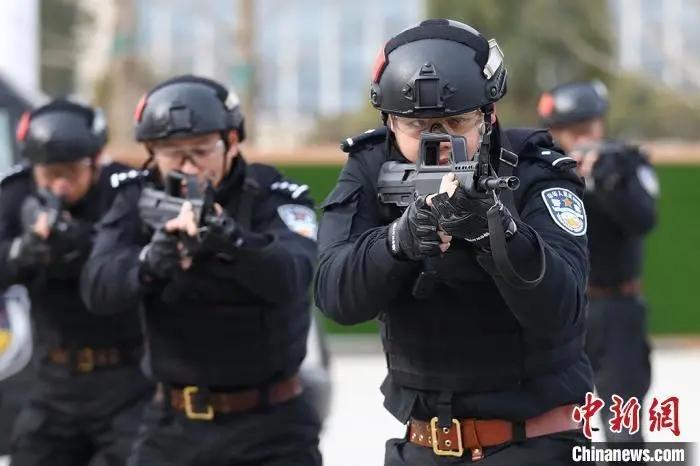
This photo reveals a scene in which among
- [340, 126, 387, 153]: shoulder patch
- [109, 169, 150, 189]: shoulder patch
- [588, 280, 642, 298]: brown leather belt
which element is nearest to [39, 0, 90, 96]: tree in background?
[588, 280, 642, 298]: brown leather belt

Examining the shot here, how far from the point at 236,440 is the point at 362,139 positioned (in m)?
1.28

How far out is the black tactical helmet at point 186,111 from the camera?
498 centimetres

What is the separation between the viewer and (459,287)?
3844 millimetres

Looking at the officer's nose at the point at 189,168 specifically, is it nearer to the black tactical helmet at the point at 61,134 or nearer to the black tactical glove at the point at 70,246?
the black tactical glove at the point at 70,246

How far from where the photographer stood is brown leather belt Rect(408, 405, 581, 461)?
3.89 meters

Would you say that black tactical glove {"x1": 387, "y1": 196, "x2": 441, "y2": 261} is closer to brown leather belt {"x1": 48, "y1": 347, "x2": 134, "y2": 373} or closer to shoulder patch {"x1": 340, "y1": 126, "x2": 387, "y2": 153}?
shoulder patch {"x1": 340, "y1": 126, "x2": 387, "y2": 153}

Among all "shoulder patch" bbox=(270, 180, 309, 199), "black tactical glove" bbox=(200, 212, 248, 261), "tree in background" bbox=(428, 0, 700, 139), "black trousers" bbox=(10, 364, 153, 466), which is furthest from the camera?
"tree in background" bbox=(428, 0, 700, 139)

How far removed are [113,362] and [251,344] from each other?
4.01ft

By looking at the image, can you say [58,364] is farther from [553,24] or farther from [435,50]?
[553,24]

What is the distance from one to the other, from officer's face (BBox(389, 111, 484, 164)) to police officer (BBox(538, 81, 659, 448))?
336 centimetres

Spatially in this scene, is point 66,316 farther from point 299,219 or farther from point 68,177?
point 299,219

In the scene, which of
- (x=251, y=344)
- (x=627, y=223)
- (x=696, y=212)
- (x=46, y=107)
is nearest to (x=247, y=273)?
(x=251, y=344)

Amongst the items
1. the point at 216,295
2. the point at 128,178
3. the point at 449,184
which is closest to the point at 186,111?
the point at 128,178

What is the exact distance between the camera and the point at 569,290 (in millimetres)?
3641
